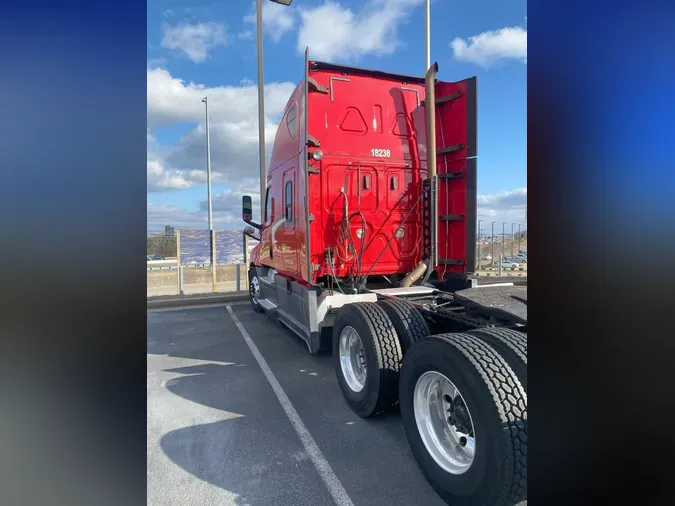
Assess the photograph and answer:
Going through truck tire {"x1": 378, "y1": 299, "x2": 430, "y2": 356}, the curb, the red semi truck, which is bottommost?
the curb

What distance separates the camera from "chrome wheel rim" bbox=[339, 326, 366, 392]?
13.1 feet

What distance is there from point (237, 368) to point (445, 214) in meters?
3.65

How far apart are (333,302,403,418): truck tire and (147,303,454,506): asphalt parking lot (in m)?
0.23

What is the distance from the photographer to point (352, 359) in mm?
4180

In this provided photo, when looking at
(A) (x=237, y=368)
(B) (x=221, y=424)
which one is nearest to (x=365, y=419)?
(B) (x=221, y=424)

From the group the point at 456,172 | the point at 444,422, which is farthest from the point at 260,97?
the point at 444,422

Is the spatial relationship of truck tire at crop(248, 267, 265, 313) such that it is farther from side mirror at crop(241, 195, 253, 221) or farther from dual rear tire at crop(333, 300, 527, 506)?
dual rear tire at crop(333, 300, 527, 506)

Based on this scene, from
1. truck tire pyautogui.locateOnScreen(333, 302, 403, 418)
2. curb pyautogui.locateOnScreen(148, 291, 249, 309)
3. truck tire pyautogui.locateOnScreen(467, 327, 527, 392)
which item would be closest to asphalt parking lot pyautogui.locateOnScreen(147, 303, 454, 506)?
truck tire pyautogui.locateOnScreen(333, 302, 403, 418)

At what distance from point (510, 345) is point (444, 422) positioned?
0.74 meters

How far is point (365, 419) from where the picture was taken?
3760mm

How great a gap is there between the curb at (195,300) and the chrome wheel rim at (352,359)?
7.74 metres

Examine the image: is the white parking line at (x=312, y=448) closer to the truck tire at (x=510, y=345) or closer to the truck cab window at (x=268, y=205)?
the truck tire at (x=510, y=345)

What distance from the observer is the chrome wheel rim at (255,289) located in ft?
29.4
